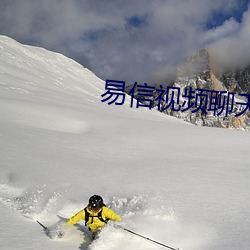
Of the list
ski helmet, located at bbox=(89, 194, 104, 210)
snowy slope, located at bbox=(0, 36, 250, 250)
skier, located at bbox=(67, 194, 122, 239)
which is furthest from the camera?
skier, located at bbox=(67, 194, 122, 239)

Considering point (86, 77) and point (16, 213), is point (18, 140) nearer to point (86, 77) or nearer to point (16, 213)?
point (16, 213)

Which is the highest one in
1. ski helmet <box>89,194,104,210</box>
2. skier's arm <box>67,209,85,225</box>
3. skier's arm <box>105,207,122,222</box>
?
ski helmet <box>89,194,104,210</box>

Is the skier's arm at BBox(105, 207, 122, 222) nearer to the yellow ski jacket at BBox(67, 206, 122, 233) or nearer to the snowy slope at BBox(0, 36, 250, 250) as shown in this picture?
the yellow ski jacket at BBox(67, 206, 122, 233)

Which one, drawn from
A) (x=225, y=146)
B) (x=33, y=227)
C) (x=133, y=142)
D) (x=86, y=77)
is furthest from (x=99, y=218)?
(x=86, y=77)

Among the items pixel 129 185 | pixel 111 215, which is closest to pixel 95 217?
pixel 111 215

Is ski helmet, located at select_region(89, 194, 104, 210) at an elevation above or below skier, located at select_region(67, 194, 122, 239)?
above

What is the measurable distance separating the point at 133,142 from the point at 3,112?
7.06 m

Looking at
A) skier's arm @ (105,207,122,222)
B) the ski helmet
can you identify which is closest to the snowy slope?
skier's arm @ (105,207,122,222)

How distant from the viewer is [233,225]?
5266mm

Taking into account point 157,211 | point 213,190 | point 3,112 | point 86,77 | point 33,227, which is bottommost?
point 33,227

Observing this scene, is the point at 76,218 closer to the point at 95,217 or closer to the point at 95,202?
the point at 95,217

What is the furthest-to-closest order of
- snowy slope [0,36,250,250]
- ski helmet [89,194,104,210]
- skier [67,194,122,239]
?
1. skier [67,194,122,239]
2. ski helmet [89,194,104,210]
3. snowy slope [0,36,250,250]

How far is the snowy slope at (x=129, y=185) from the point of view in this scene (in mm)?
5105

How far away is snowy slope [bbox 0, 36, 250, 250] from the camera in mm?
5105
